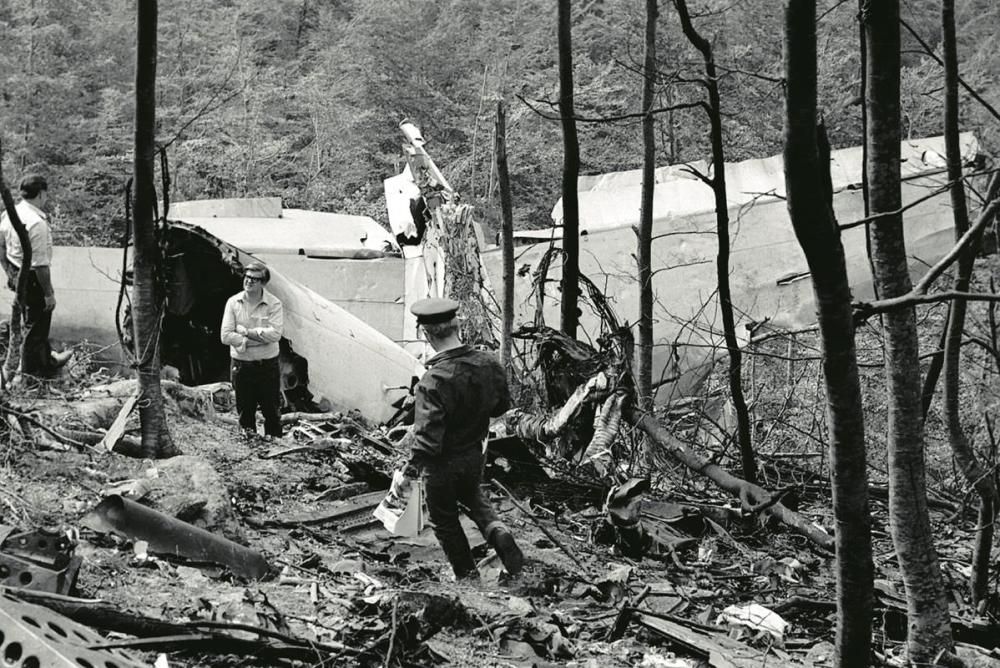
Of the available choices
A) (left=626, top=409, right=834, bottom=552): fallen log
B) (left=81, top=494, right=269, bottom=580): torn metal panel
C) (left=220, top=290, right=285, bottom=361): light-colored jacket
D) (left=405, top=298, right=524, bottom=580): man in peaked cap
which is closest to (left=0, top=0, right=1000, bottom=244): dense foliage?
(left=220, top=290, right=285, bottom=361): light-colored jacket

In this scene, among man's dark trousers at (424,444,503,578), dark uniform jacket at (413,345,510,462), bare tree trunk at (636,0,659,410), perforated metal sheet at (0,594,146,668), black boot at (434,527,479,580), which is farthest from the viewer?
bare tree trunk at (636,0,659,410)

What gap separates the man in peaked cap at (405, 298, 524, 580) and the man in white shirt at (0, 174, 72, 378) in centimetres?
421

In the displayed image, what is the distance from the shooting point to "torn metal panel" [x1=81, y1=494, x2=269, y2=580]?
18.2ft

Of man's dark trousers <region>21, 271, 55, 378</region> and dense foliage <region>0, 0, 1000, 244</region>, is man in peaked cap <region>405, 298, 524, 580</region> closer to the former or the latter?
man's dark trousers <region>21, 271, 55, 378</region>

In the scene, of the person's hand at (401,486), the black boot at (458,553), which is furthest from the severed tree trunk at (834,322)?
the person's hand at (401,486)

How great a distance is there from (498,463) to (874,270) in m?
5.09

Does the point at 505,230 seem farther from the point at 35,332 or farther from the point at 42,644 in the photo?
the point at 42,644

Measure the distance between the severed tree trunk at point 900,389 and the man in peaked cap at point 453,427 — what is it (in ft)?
8.30

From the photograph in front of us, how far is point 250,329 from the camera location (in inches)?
377

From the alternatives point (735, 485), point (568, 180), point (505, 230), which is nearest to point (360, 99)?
point (505, 230)

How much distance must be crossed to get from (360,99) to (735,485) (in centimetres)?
2425

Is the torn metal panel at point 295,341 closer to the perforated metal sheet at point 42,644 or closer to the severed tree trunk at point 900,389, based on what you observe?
the perforated metal sheet at point 42,644

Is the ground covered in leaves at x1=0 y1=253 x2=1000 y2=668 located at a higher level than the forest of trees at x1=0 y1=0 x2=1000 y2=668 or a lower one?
lower

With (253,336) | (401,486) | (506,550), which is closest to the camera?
(506,550)
